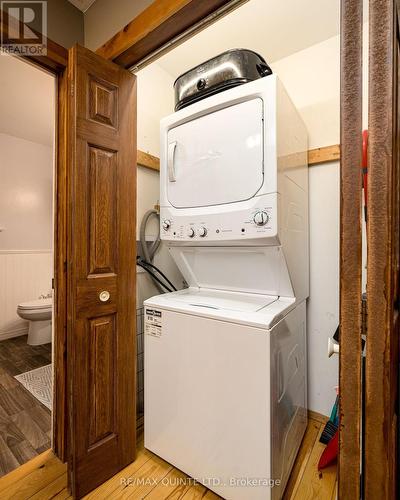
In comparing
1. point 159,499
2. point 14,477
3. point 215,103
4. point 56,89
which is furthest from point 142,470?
point 56,89

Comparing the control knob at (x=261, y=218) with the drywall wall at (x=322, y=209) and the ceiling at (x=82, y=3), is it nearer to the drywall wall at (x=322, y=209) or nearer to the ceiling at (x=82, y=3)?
the drywall wall at (x=322, y=209)

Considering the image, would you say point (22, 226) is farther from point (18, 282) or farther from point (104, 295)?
point (104, 295)

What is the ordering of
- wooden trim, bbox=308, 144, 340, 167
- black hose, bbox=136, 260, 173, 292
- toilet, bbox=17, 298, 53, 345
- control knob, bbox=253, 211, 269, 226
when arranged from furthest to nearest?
toilet, bbox=17, 298, 53, 345 → black hose, bbox=136, 260, 173, 292 → wooden trim, bbox=308, 144, 340, 167 → control knob, bbox=253, 211, 269, 226

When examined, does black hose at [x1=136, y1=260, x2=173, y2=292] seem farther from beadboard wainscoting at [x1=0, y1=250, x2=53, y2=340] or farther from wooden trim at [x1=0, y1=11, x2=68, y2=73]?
beadboard wainscoting at [x1=0, y1=250, x2=53, y2=340]

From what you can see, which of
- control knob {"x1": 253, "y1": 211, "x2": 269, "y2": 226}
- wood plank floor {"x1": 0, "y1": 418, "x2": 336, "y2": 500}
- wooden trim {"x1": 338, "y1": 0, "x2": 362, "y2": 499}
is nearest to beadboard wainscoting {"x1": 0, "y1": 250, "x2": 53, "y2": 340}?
wood plank floor {"x1": 0, "y1": 418, "x2": 336, "y2": 500}

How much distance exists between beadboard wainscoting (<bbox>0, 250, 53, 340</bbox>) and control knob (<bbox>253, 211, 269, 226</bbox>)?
353 centimetres

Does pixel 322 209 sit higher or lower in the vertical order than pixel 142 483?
higher

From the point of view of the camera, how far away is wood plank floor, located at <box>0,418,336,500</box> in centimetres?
129

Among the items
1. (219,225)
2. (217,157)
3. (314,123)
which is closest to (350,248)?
(219,225)

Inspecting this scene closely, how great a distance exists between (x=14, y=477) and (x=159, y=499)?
0.80m

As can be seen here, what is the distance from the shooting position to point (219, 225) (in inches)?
54.0

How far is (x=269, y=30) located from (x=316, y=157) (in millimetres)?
888

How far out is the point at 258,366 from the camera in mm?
1101

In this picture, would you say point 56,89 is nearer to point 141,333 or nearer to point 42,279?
point 141,333
